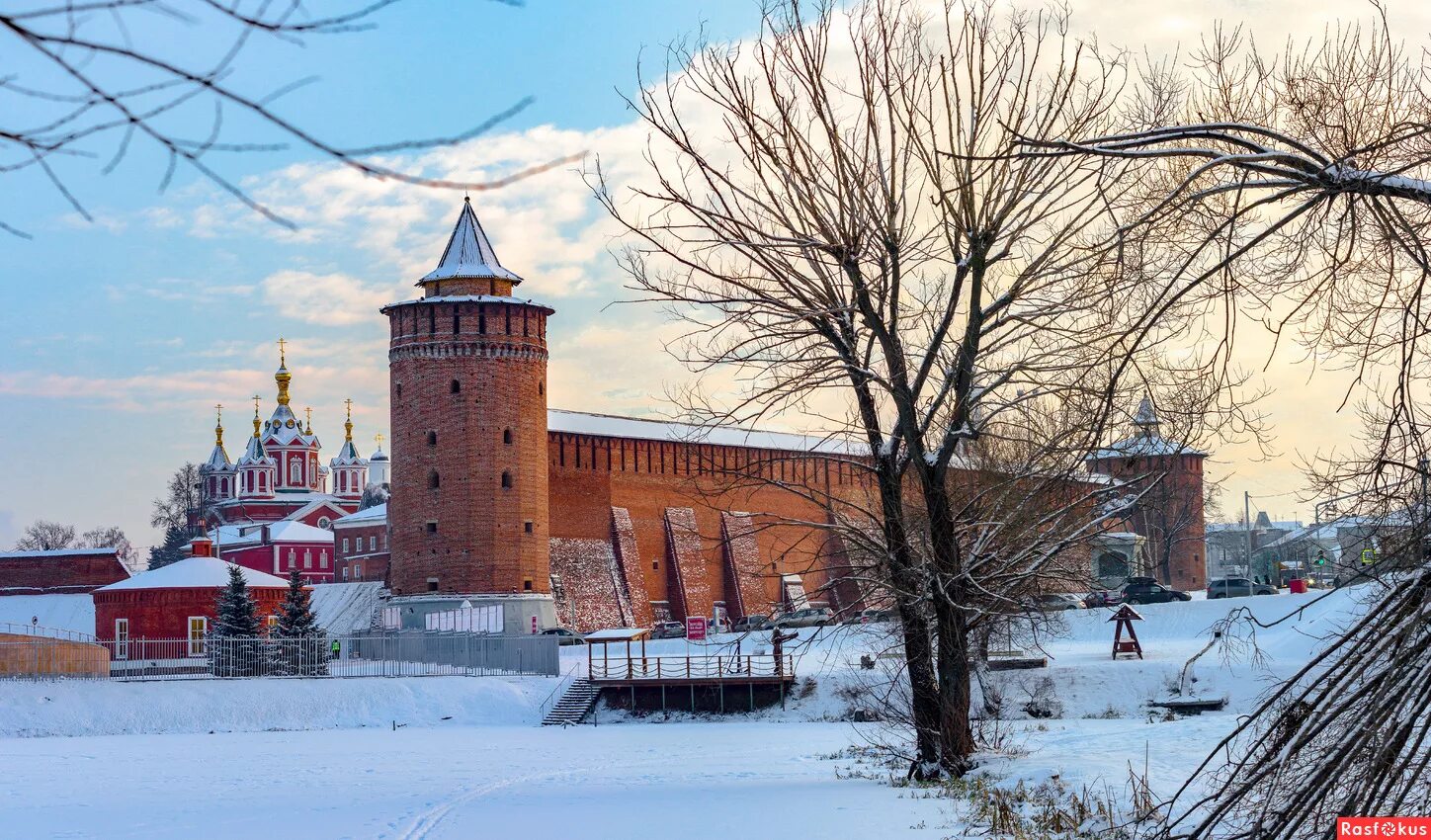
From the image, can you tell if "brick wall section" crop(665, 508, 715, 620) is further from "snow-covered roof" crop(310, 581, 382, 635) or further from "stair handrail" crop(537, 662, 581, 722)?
"stair handrail" crop(537, 662, 581, 722)

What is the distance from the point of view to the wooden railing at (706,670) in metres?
29.8

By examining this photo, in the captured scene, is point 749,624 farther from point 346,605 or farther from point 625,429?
point 346,605

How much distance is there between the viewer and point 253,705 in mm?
29141

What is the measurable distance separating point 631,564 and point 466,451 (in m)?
8.14

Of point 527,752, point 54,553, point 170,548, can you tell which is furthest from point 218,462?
point 527,752

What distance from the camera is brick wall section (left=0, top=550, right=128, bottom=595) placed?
158ft

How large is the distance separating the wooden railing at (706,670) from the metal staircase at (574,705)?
0.30 metres

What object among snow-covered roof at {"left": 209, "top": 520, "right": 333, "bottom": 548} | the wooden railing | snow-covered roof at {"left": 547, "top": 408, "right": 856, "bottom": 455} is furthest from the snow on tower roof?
snow-covered roof at {"left": 209, "top": 520, "right": 333, "bottom": 548}

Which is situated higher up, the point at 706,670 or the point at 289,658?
the point at 289,658

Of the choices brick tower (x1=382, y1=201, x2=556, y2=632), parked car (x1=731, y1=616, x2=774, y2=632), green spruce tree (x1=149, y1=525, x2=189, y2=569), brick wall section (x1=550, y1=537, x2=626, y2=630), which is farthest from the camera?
green spruce tree (x1=149, y1=525, x2=189, y2=569)

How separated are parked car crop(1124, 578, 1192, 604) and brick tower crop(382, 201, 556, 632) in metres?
15.8

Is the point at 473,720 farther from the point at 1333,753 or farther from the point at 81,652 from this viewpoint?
the point at 1333,753

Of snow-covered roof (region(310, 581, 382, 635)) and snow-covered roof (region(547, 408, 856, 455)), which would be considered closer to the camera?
snow-covered roof (region(547, 408, 856, 455))

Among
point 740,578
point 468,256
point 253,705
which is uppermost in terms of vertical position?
point 468,256
